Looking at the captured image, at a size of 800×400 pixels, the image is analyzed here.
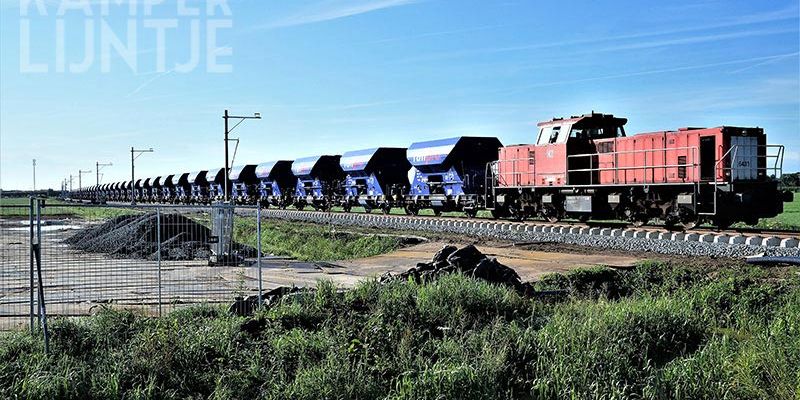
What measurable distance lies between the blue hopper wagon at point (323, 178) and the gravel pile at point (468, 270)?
30.7m

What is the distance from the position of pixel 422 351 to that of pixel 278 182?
43.7 meters

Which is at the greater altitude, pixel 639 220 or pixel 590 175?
pixel 590 175

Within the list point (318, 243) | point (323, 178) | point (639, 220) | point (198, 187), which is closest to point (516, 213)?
point (639, 220)

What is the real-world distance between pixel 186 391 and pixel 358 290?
3593 mm

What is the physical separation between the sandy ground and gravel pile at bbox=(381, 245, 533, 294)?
1.92 metres

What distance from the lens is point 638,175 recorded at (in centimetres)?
2089

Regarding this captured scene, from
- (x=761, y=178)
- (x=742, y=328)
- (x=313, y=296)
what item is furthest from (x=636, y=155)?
(x=313, y=296)

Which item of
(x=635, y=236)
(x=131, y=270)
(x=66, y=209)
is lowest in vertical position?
(x=131, y=270)

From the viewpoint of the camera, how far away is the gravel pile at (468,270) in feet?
37.5

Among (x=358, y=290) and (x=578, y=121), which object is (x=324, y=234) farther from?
(x=358, y=290)

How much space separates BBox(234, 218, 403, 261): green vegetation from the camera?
2314 cm

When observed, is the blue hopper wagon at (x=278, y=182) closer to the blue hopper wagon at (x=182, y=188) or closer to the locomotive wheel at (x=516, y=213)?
the blue hopper wagon at (x=182, y=188)

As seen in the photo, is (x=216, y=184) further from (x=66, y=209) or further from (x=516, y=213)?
(x=66, y=209)

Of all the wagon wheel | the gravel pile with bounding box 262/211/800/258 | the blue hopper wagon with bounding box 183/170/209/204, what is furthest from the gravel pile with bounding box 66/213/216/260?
the blue hopper wagon with bounding box 183/170/209/204
